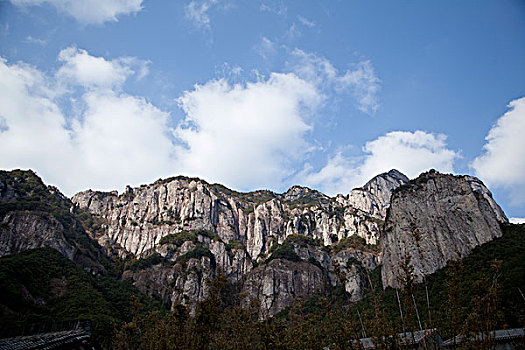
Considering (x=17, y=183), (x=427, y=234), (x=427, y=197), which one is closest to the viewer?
(x=427, y=234)

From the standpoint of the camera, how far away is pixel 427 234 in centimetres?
6912

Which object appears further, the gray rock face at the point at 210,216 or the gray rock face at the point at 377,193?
the gray rock face at the point at 377,193

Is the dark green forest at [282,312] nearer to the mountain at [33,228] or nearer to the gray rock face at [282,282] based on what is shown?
the mountain at [33,228]

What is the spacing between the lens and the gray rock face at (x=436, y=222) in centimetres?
6569

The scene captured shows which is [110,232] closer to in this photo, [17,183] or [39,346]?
[17,183]

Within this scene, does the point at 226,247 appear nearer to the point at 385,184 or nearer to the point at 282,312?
the point at 282,312

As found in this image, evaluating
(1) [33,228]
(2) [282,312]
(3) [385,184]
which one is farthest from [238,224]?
(1) [33,228]

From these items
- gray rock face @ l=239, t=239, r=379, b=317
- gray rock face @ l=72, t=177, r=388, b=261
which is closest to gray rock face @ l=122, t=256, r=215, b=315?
gray rock face @ l=239, t=239, r=379, b=317

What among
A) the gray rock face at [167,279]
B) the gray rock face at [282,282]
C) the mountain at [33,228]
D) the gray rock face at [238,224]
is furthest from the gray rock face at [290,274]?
the mountain at [33,228]

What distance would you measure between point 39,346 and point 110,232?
14891cm

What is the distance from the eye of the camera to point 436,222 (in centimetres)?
7075

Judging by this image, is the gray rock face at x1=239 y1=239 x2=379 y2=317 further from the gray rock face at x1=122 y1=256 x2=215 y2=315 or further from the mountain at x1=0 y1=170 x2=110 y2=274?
the mountain at x1=0 y1=170 x2=110 y2=274

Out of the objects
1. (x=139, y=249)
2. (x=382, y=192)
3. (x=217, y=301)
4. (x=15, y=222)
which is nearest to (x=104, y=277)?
(x=15, y=222)

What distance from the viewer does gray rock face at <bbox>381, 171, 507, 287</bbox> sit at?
6569 cm
